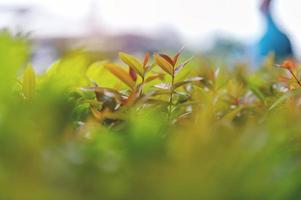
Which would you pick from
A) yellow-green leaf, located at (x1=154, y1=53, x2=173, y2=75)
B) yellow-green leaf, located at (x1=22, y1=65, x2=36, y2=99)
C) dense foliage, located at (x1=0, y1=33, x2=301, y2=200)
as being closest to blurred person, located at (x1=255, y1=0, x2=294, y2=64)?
yellow-green leaf, located at (x1=154, y1=53, x2=173, y2=75)

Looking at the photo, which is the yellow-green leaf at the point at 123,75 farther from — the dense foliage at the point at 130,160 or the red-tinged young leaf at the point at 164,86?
the dense foliage at the point at 130,160

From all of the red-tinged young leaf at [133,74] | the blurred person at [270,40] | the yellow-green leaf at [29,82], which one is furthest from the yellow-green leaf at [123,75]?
the blurred person at [270,40]

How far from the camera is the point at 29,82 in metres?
0.77

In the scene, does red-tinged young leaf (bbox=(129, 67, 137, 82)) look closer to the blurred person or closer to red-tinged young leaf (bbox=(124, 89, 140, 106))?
red-tinged young leaf (bbox=(124, 89, 140, 106))

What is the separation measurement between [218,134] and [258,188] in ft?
0.18

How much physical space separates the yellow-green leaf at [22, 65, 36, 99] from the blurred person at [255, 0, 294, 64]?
297cm

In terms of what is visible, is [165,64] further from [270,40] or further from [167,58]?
[270,40]

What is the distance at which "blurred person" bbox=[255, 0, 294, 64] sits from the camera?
3.74 metres

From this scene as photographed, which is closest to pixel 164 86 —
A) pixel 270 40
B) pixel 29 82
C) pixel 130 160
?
pixel 29 82

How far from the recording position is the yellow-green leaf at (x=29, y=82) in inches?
30.1

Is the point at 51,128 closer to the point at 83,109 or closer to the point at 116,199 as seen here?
the point at 116,199

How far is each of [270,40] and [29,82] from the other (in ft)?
10.4

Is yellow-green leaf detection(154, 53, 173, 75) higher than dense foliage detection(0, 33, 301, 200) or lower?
higher

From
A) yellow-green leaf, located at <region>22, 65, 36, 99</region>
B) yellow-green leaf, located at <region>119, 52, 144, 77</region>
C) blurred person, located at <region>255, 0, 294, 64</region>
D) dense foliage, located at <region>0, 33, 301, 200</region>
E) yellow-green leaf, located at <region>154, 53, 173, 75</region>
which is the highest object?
yellow-green leaf, located at <region>22, 65, 36, 99</region>
